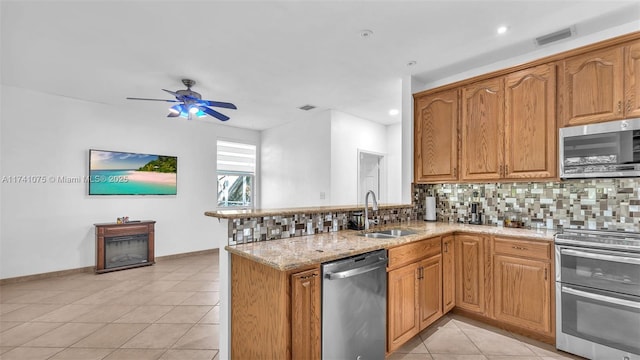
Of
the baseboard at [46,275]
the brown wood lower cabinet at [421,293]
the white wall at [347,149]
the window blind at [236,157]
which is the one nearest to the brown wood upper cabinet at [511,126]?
the brown wood lower cabinet at [421,293]

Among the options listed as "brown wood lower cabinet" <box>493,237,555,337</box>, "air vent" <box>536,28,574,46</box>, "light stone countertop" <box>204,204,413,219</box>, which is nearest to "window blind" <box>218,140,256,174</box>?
"light stone countertop" <box>204,204,413,219</box>

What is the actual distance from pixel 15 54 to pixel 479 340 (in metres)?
5.42

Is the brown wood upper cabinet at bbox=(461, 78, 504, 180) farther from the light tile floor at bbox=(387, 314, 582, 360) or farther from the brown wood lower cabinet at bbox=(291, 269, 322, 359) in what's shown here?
the brown wood lower cabinet at bbox=(291, 269, 322, 359)

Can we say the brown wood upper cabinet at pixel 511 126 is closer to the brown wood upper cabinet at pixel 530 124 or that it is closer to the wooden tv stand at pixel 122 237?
the brown wood upper cabinet at pixel 530 124

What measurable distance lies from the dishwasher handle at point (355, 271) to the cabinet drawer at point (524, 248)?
4.35ft

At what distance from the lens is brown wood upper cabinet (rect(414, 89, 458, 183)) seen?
3.41 meters

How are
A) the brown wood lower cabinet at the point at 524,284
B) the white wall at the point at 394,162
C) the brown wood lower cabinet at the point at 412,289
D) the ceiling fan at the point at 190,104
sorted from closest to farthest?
the brown wood lower cabinet at the point at 412,289, the brown wood lower cabinet at the point at 524,284, the ceiling fan at the point at 190,104, the white wall at the point at 394,162

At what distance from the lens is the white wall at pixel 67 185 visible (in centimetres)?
405

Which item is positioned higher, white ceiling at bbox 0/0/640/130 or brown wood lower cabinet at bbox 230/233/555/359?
white ceiling at bbox 0/0/640/130

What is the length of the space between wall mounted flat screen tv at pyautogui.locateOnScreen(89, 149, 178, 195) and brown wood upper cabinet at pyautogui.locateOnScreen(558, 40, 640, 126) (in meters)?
5.80

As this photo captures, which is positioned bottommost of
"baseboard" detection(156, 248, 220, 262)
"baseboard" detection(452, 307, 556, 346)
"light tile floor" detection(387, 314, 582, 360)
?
"baseboard" detection(156, 248, 220, 262)

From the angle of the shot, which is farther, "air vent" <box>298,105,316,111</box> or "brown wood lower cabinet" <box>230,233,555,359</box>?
"air vent" <box>298,105,316,111</box>

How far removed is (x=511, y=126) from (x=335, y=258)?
8.06ft

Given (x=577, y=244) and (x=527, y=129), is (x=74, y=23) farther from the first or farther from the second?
(x=577, y=244)
